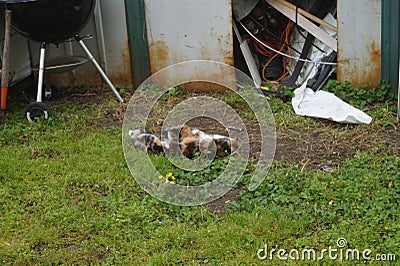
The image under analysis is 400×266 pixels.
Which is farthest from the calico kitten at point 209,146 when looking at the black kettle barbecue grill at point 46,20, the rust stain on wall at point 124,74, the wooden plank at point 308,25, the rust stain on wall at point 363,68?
the rust stain on wall at point 124,74

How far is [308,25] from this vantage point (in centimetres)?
632

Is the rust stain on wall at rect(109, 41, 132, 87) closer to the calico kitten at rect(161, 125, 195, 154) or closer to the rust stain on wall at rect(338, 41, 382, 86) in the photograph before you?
the calico kitten at rect(161, 125, 195, 154)

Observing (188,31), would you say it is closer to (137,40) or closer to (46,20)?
(137,40)

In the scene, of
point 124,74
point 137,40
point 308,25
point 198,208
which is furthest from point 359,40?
point 198,208

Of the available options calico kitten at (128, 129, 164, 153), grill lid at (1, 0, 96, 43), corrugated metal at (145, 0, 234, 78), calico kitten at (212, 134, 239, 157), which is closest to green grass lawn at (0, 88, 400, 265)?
calico kitten at (128, 129, 164, 153)

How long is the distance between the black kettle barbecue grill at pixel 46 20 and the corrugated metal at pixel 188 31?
0.80 meters

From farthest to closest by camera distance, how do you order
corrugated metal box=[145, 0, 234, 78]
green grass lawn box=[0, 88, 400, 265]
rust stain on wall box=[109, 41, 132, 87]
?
1. rust stain on wall box=[109, 41, 132, 87]
2. corrugated metal box=[145, 0, 234, 78]
3. green grass lawn box=[0, 88, 400, 265]

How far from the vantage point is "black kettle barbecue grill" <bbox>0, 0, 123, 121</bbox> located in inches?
221

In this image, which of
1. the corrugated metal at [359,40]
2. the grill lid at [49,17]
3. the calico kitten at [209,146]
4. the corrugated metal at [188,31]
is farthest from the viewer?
the corrugated metal at [188,31]

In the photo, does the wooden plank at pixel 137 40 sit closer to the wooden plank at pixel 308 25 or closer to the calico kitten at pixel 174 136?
the wooden plank at pixel 308 25

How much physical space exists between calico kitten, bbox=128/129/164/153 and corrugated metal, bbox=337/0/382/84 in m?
1.96

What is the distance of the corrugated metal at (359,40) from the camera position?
5.87 metres

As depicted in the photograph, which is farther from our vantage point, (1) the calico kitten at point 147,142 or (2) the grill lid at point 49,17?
(2) the grill lid at point 49,17

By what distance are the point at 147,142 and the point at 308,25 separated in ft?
6.95
